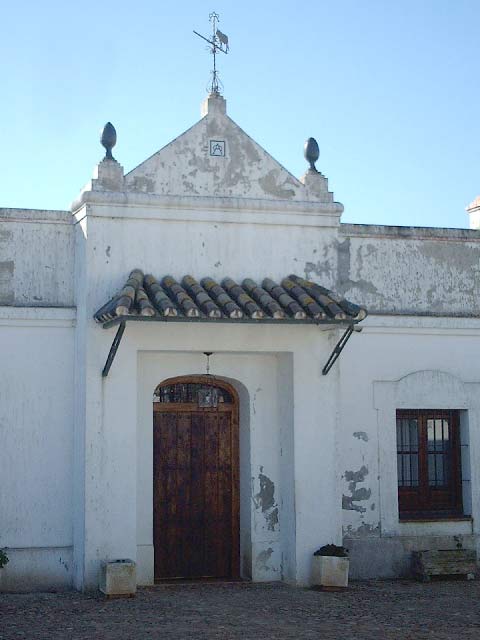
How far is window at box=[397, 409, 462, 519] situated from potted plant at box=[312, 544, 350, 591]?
165cm

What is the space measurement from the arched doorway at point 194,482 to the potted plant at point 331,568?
133 centimetres

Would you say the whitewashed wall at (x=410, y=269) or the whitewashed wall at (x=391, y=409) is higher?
the whitewashed wall at (x=410, y=269)

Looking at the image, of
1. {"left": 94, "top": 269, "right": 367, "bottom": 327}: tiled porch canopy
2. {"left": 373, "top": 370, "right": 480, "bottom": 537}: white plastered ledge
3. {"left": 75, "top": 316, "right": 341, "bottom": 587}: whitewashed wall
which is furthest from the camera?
{"left": 373, "top": 370, "right": 480, "bottom": 537}: white plastered ledge

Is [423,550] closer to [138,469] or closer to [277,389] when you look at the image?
[277,389]

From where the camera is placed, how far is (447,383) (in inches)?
523

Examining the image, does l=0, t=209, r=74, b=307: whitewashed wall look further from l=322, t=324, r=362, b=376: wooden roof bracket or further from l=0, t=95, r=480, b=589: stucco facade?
l=322, t=324, r=362, b=376: wooden roof bracket

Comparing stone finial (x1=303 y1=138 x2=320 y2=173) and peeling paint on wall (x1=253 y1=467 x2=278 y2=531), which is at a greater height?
stone finial (x1=303 y1=138 x2=320 y2=173)

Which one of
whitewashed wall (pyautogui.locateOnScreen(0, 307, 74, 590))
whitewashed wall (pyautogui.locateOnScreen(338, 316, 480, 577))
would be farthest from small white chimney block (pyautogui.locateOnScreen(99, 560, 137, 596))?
whitewashed wall (pyautogui.locateOnScreen(338, 316, 480, 577))

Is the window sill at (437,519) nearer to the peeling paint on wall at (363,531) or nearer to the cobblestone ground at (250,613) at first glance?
the peeling paint on wall at (363,531)

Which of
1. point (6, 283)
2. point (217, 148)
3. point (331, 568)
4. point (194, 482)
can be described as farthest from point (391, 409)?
point (6, 283)

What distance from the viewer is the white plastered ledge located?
12.8 meters

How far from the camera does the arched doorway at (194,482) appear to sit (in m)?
12.3

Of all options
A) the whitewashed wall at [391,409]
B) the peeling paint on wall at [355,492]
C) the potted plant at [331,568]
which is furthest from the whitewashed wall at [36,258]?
the potted plant at [331,568]

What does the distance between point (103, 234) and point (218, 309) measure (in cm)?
202
